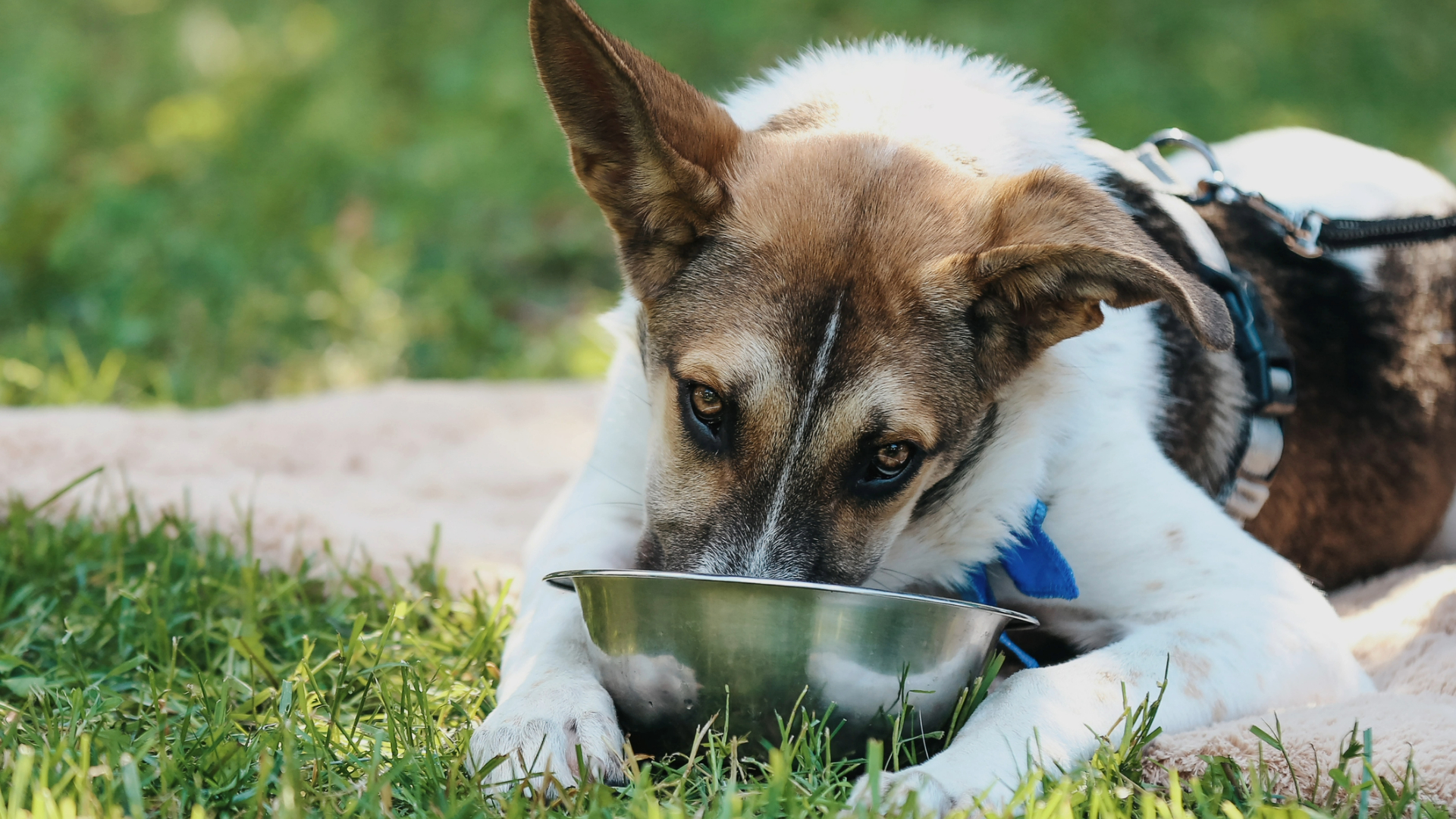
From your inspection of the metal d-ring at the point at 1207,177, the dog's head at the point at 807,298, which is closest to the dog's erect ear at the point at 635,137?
the dog's head at the point at 807,298

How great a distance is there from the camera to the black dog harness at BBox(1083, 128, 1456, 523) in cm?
366

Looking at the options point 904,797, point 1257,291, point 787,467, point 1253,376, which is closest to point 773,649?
point 904,797

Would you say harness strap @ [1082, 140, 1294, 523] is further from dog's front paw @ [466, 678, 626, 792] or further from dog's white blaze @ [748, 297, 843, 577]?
dog's front paw @ [466, 678, 626, 792]

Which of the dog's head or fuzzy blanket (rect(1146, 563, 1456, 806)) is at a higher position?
the dog's head

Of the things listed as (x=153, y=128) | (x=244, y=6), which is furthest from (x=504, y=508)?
(x=244, y=6)

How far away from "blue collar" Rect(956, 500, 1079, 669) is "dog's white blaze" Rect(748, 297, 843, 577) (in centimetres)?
64

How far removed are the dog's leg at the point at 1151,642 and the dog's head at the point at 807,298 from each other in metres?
0.49

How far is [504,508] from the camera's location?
16.6ft

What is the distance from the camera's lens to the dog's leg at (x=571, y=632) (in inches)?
105

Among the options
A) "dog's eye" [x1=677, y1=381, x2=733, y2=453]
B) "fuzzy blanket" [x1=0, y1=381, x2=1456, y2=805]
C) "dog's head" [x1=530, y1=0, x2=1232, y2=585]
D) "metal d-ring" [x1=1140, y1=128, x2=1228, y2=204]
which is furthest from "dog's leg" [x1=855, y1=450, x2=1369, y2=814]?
"metal d-ring" [x1=1140, y1=128, x2=1228, y2=204]

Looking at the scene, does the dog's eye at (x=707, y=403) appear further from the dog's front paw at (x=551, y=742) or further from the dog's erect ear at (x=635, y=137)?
the dog's front paw at (x=551, y=742)

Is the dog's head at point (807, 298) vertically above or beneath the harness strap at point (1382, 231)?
beneath

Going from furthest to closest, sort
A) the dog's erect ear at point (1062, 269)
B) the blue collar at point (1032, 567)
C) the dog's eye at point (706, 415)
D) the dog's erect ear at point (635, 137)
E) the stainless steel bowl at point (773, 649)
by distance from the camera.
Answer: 1. the blue collar at point (1032, 567)
2. the dog's eye at point (706, 415)
3. the dog's erect ear at point (635, 137)
4. the dog's erect ear at point (1062, 269)
5. the stainless steel bowl at point (773, 649)

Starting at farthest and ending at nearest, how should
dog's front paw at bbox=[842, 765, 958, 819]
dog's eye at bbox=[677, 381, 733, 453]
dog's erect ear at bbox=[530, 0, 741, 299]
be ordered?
dog's eye at bbox=[677, 381, 733, 453] → dog's erect ear at bbox=[530, 0, 741, 299] → dog's front paw at bbox=[842, 765, 958, 819]
